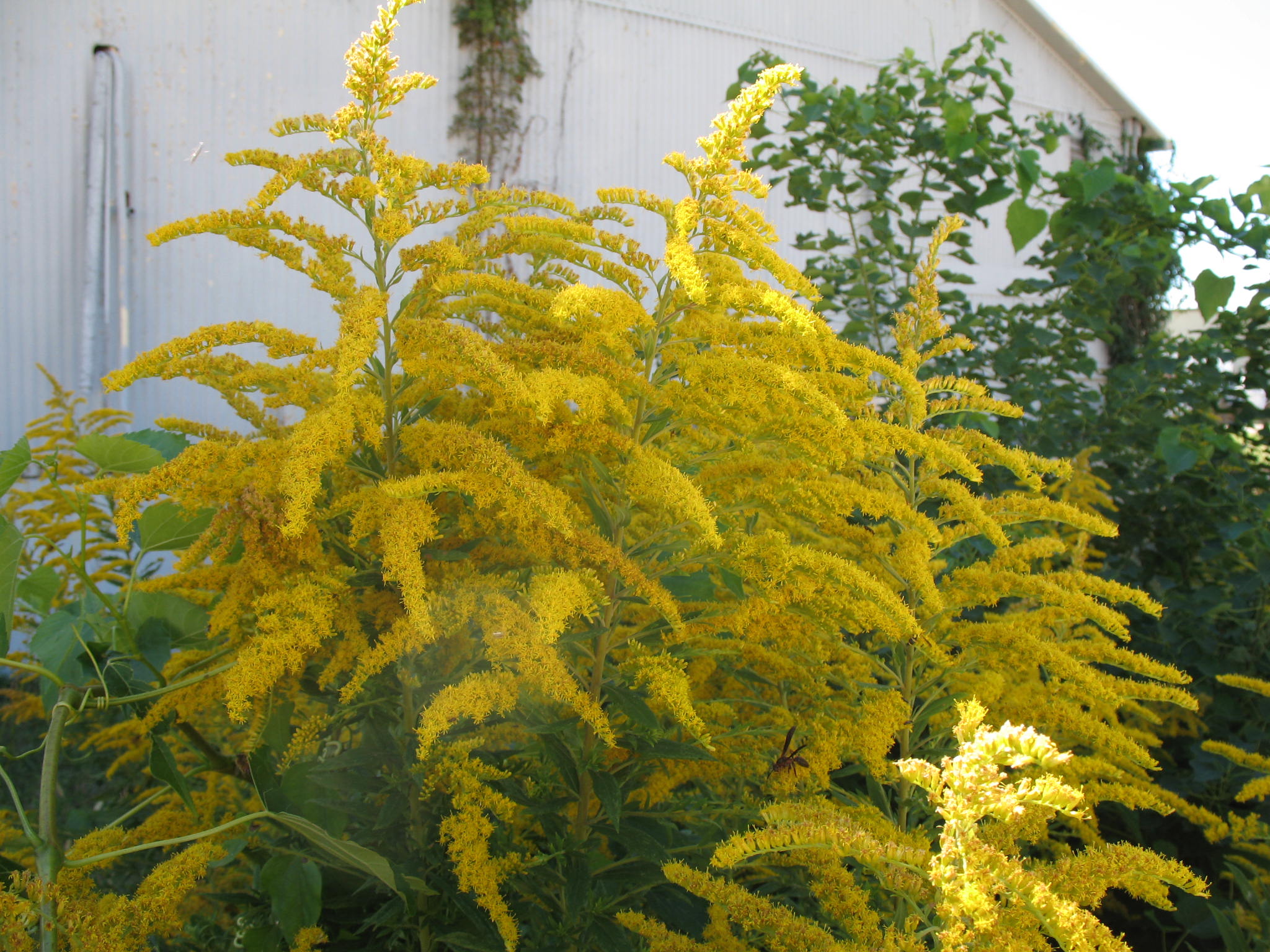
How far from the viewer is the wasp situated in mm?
1451

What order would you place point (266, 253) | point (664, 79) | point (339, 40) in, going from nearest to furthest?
point (266, 253)
point (339, 40)
point (664, 79)

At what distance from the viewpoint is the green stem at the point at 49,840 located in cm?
102

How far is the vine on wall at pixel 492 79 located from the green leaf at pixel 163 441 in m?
4.30

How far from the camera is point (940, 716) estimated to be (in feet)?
5.43

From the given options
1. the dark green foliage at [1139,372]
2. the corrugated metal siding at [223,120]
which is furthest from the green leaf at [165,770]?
the corrugated metal siding at [223,120]

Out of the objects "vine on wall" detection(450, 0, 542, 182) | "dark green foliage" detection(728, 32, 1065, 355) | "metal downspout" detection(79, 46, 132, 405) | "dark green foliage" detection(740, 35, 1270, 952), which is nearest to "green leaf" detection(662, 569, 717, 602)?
"dark green foliage" detection(740, 35, 1270, 952)

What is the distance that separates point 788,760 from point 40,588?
4.06 feet

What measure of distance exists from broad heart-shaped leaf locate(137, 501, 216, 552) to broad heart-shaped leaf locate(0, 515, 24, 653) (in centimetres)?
17

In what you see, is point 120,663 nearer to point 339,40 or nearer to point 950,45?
point 339,40

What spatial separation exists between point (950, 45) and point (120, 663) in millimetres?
7738

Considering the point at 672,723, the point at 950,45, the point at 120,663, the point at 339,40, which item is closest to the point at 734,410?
the point at 672,723

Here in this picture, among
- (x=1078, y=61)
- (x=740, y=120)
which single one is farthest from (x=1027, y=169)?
(x=1078, y=61)

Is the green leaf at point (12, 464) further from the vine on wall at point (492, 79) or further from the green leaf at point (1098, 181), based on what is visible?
the vine on wall at point (492, 79)

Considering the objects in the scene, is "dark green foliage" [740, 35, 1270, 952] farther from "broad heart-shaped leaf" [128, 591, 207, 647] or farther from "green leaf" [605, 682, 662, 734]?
"broad heart-shaped leaf" [128, 591, 207, 647]
